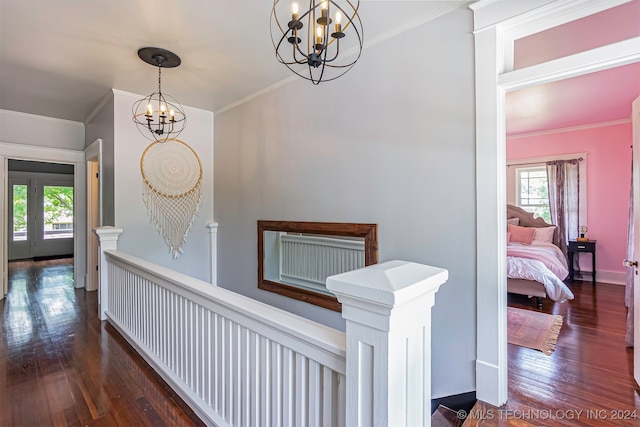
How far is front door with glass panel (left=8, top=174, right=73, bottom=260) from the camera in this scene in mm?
7156

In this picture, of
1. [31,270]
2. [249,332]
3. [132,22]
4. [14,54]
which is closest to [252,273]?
[249,332]

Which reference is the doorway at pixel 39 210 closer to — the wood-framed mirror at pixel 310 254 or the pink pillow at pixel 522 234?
the wood-framed mirror at pixel 310 254

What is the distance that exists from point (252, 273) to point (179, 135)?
1992 mm

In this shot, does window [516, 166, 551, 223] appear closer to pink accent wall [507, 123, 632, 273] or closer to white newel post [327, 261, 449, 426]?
pink accent wall [507, 123, 632, 273]

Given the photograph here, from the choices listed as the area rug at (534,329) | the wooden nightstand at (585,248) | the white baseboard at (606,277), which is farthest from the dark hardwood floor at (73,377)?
the white baseboard at (606,277)

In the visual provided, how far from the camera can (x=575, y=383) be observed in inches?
83.0

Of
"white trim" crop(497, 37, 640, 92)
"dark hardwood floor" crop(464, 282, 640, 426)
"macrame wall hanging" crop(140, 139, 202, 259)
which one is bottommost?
"dark hardwood floor" crop(464, 282, 640, 426)

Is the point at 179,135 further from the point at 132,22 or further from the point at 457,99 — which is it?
the point at 457,99

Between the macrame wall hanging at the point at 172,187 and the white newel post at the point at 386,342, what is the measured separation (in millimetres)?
3423

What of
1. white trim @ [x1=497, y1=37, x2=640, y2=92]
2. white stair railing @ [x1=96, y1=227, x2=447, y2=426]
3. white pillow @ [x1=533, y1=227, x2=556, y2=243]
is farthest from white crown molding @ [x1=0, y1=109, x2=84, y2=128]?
white pillow @ [x1=533, y1=227, x2=556, y2=243]

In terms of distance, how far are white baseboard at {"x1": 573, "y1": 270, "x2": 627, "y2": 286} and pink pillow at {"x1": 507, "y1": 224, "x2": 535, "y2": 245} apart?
3.32ft

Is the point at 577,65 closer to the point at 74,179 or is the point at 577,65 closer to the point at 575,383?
the point at 575,383

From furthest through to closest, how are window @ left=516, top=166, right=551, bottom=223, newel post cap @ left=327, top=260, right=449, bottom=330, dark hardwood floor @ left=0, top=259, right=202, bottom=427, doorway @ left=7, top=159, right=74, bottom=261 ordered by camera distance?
doorway @ left=7, top=159, right=74, bottom=261
window @ left=516, top=166, right=551, bottom=223
dark hardwood floor @ left=0, top=259, right=202, bottom=427
newel post cap @ left=327, top=260, right=449, bottom=330

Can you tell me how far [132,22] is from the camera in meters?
2.12
